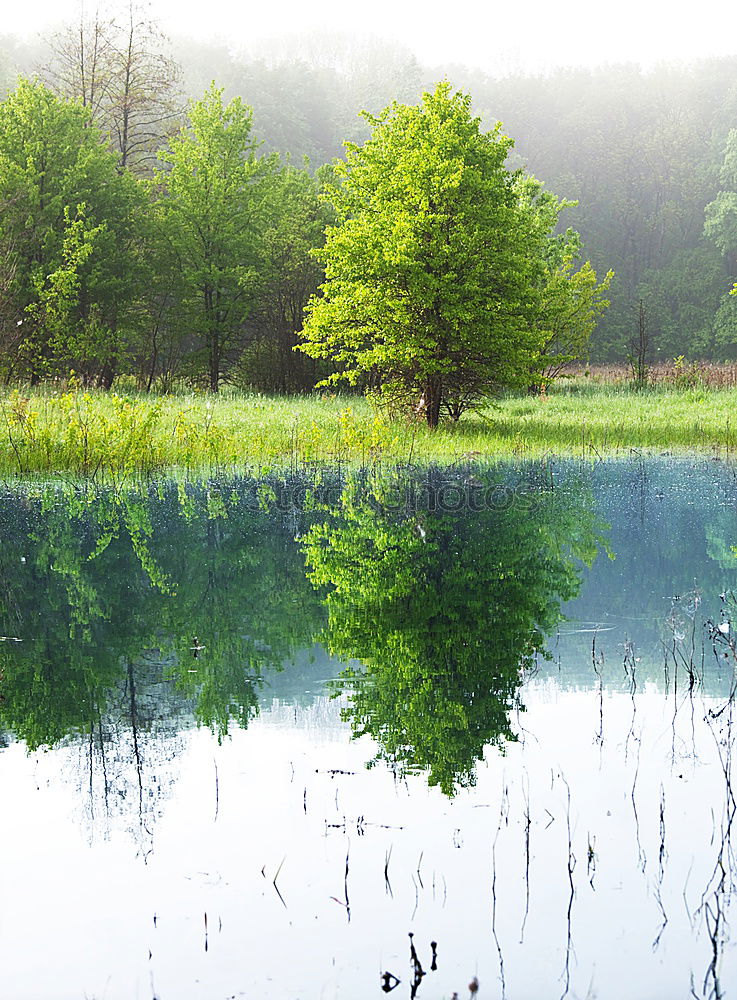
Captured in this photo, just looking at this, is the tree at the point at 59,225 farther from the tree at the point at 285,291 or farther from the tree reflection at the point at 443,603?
the tree reflection at the point at 443,603

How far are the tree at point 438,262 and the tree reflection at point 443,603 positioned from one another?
7.74 meters

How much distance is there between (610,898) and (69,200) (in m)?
31.1

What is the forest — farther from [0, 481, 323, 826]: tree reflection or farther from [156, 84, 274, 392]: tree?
[0, 481, 323, 826]: tree reflection

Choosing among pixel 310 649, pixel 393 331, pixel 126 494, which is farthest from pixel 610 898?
pixel 393 331

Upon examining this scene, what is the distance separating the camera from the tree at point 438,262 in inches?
721

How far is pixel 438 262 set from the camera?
728 inches

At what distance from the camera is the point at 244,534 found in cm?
880

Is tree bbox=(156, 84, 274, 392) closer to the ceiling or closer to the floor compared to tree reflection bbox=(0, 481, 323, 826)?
closer to the ceiling

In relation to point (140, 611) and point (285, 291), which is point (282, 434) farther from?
point (285, 291)

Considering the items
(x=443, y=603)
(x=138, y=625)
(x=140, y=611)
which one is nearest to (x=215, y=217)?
(x=140, y=611)

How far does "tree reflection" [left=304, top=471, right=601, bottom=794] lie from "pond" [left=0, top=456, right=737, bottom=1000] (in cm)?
2

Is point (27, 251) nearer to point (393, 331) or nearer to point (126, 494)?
point (393, 331)

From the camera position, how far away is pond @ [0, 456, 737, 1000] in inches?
94.1

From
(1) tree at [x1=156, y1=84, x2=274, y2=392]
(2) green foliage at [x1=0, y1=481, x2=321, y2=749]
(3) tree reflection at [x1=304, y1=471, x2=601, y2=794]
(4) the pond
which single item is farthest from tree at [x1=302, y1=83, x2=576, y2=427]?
(1) tree at [x1=156, y1=84, x2=274, y2=392]
